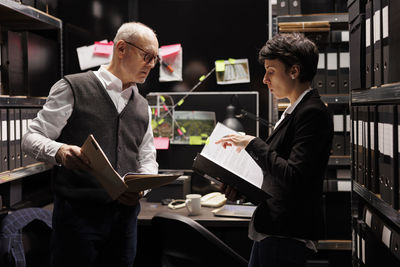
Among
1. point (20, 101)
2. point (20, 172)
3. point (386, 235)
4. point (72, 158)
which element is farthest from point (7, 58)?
point (386, 235)

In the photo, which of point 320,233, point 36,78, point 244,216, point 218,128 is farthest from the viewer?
point 36,78

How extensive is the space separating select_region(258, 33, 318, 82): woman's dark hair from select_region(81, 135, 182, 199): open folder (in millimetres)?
599

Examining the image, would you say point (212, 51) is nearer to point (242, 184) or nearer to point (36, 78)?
point (36, 78)

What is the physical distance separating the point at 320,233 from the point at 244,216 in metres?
0.91

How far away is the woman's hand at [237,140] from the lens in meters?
1.52

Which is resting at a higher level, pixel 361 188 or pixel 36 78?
pixel 36 78

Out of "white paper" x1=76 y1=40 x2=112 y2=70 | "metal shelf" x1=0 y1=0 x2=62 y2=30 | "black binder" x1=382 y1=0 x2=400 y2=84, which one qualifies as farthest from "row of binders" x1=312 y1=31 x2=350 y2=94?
"metal shelf" x1=0 y1=0 x2=62 y2=30

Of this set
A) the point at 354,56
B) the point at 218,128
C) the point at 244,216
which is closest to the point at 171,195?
the point at 244,216

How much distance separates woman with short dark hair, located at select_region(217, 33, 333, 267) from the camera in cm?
139

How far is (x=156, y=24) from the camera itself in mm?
3111

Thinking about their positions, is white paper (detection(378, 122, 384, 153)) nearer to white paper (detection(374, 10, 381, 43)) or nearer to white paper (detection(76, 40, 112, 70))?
white paper (detection(374, 10, 381, 43))

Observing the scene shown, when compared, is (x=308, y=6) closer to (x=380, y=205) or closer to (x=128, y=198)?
(x=380, y=205)

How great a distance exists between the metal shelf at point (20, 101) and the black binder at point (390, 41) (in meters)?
1.84

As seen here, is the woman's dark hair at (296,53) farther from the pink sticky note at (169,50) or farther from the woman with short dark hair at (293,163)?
the pink sticky note at (169,50)
